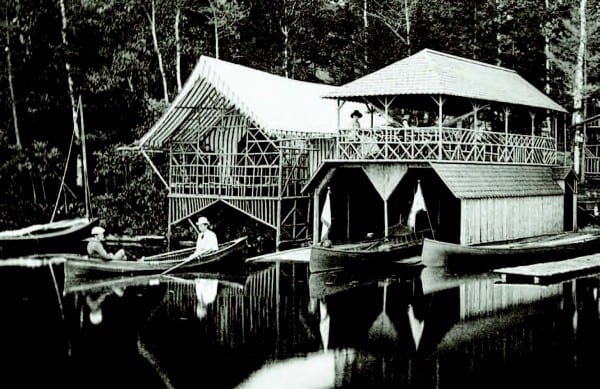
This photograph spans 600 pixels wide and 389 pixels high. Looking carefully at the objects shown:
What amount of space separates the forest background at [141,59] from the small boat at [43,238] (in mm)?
2657

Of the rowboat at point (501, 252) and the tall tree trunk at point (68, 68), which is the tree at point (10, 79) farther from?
the rowboat at point (501, 252)

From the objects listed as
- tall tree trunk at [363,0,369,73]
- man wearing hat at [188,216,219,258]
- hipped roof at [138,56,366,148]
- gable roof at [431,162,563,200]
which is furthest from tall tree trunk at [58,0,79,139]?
gable roof at [431,162,563,200]

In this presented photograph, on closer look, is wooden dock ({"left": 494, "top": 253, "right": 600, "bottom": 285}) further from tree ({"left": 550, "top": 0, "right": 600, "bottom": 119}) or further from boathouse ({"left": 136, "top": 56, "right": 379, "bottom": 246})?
tree ({"left": 550, "top": 0, "right": 600, "bottom": 119})

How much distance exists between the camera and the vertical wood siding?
23281 mm

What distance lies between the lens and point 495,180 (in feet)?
82.3

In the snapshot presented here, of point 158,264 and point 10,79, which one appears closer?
point 158,264

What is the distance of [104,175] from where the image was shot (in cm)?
3528

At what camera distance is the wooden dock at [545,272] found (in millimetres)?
19375

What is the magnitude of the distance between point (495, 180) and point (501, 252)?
3584 millimetres

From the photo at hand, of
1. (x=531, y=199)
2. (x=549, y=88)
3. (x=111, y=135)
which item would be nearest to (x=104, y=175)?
(x=111, y=135)

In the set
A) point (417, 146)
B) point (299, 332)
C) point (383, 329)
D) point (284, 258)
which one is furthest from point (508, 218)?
point (299, 332)

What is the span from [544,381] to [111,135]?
29044 millimetres

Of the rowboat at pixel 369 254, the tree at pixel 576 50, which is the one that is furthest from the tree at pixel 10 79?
the tree at pixel 576 50

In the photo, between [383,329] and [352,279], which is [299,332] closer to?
[383,329]
